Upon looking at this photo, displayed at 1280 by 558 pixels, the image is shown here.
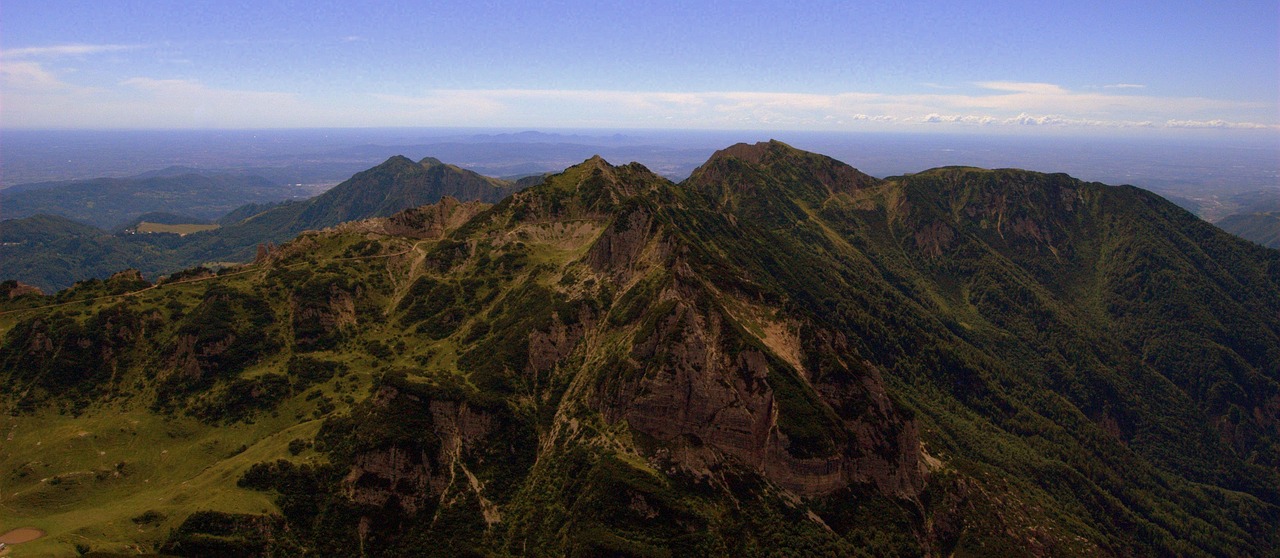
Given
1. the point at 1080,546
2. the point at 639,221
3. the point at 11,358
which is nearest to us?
the point at 11,358

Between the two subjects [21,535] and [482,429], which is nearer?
[21,535]

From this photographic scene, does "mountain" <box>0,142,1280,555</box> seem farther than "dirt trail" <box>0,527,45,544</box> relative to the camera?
Yes

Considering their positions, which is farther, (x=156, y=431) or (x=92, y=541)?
(x=156, y=431)

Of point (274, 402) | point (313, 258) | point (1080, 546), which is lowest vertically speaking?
point (1080, 546)

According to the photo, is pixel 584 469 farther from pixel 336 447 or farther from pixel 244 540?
pixel 244 540

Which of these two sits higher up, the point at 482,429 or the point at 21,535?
the point at 482,429

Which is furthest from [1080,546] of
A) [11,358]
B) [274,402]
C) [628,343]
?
[11,358]

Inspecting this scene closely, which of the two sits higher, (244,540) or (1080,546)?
(244,540)

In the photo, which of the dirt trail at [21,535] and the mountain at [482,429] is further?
the mountain at [482,429]

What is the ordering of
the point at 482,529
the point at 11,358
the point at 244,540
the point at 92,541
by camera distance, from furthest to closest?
the point at 11,358 < the point at 482,529 < the point at 244,540 < the point at 92,541

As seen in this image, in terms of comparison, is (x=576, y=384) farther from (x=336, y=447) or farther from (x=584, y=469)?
(x=336, y=447)
